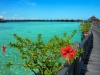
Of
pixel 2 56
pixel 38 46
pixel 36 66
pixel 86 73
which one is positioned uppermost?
pixel 38 46

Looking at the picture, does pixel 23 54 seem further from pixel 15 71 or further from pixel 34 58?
pixel 15 71

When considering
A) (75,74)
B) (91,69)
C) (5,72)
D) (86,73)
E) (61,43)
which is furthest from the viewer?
(5,72)

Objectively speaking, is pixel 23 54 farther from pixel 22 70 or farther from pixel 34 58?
pixel 22 70

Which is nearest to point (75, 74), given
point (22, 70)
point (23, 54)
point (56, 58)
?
point (56, 58)

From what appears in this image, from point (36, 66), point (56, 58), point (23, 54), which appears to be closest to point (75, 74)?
point (56, 58)

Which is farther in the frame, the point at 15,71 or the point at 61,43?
the point at 15,71

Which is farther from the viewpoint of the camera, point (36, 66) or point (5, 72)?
point (5, 72)

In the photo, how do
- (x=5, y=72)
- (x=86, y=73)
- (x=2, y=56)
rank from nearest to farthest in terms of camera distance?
(x=86, y=73)
(x=5, y=72)
(x=2, y=56)

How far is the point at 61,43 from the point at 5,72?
19.8 ft

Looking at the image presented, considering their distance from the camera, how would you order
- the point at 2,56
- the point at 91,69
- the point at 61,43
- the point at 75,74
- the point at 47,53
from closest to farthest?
the point at 61,43, the point at 47,53, the point at 75,74, the point at 91,69, the point at 2,56

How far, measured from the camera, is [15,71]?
8953mm

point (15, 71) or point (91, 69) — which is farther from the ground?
point (91, 69)

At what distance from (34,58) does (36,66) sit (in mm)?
178

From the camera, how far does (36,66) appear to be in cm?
358
